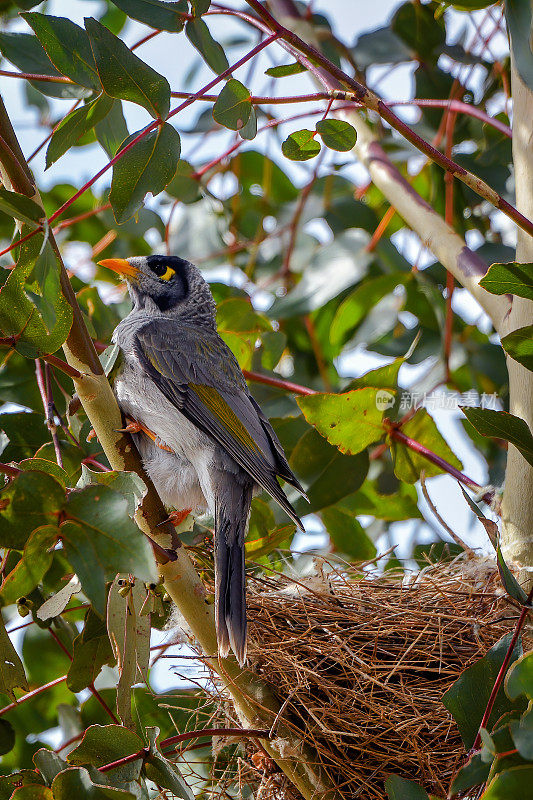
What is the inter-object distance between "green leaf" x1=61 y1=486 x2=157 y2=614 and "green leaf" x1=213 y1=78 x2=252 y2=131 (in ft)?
3.34

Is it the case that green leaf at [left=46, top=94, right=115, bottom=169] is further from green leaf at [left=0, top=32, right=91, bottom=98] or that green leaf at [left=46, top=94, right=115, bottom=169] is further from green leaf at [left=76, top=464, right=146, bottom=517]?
green leaf at [left=76, top=464, right=146, bottom=517]

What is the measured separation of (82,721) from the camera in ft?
10.6

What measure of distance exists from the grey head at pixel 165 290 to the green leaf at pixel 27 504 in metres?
1.92

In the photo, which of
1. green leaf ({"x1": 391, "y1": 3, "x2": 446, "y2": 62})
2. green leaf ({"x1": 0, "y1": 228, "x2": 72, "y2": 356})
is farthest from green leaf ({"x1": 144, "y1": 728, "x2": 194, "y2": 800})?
green leaf ({"x1": 391, "y1": 3, "x2": 446, "y2": 62})

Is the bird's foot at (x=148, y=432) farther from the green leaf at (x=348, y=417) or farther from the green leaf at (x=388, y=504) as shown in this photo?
the green leaf at (x=388, y=504)

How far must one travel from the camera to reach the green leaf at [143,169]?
2217 mm

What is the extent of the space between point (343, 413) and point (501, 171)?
1.78 meters

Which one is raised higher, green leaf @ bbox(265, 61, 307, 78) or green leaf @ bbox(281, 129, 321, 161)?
green leaf @ bbox(265, 61, 307, 78)

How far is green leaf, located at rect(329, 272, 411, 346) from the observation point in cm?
381

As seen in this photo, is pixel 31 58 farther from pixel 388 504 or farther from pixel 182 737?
pixel 388 504

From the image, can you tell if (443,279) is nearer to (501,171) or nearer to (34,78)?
(501,171)

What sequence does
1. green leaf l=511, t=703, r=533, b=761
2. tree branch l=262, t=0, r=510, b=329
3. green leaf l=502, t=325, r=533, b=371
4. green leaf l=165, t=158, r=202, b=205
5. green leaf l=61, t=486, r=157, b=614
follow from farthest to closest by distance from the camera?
green leaf l=165, t=158, r=202, b=205 → tree branch l=262, t=0, r=510, b=329 → green leaf l=502, t=325, r=533, b=371 → green leaf l=61, t=486, r=157, b=614 → green leaf l=511, t=703, r=533, b=761

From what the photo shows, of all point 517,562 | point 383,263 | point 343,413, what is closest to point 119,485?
point 343,413

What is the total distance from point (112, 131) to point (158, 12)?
19.8 inches
